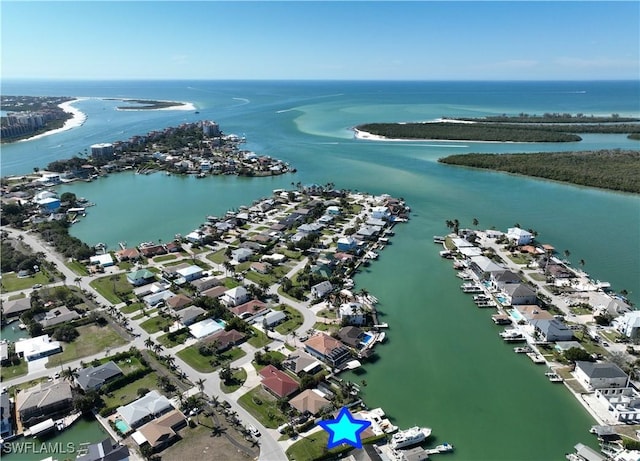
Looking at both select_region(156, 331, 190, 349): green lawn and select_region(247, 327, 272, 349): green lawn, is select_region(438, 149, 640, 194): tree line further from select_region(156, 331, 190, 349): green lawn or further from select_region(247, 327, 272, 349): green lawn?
select_region(156, 331, 190, 349): green lawn

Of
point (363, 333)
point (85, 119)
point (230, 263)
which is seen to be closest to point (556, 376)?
point (363, 333)

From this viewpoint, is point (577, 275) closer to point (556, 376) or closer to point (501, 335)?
point (501, 335)

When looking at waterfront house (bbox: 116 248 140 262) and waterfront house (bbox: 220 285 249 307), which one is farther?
waterfront house (bbox: 116 248 140 262)

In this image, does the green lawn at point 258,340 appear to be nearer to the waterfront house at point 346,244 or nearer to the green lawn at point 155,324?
the green lawn at point 155,324

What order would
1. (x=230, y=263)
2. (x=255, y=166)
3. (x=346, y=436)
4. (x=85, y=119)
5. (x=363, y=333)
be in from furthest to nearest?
(x=85, y=119) → (x=255, y=166) → (x=230, y=263) → (x=363, y=333) → (x=346, y=436)

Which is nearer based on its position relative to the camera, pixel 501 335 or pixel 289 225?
pixel 501 335

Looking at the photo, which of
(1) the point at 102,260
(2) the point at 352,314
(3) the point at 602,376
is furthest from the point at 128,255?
(3) the point at 602,376

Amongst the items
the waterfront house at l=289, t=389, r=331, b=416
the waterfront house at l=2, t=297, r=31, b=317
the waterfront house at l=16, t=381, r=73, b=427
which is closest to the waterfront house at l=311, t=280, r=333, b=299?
the waterfront house at l=289, t=389, r=331, b=416

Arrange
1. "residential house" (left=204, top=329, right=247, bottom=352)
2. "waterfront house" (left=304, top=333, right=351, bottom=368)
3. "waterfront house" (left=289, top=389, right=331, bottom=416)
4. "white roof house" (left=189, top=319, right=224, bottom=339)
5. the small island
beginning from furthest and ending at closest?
the small island → "white roof house" (left=189, top=319, right=224, bottom=339) → "residential house" (left=204, top=329, right=247, bottom=352) → "waterfront house" (left=304, top=333, right=351, bottom=368) → "waterfront house" (left=289, top=389, right=331, bottom=416)
